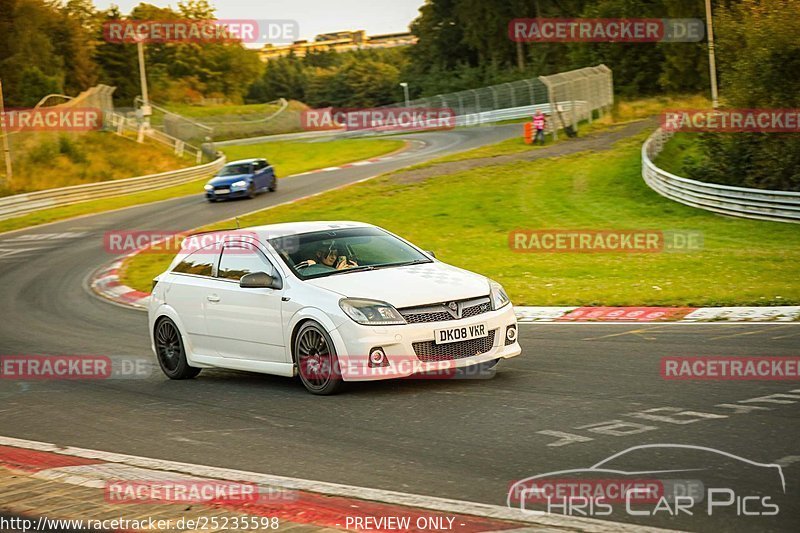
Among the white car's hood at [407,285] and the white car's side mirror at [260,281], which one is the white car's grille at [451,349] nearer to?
the white car's hood at [407,285]

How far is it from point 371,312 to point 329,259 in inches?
48.5

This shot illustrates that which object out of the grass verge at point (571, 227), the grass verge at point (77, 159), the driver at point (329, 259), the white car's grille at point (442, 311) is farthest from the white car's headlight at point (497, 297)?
the grass verge at point (77, 159)

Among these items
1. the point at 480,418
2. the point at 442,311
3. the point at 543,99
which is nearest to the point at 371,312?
the point at 442,311

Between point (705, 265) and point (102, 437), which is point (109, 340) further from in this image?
point (705, 265)

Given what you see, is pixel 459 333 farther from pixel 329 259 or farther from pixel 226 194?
pixel 226 194

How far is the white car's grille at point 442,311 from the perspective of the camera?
9188mm

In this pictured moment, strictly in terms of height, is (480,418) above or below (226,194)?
above

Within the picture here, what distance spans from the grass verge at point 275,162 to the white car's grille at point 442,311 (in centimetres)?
2877

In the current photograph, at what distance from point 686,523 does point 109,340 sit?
11.0 meters

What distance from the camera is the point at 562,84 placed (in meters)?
45.8

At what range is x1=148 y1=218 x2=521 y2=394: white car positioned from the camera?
914 centimetres

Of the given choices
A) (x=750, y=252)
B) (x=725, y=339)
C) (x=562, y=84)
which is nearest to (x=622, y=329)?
(x=725, y=339)

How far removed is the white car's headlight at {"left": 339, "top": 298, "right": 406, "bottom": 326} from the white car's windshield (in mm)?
820

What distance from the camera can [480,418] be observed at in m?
8.12
